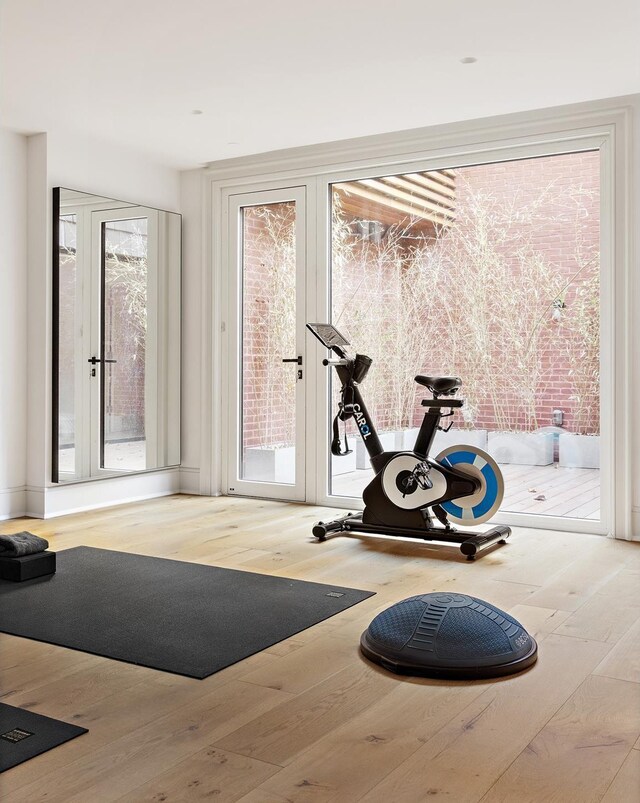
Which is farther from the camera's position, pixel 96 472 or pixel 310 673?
pixel 96 472

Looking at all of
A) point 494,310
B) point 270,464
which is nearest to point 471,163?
point 494,310

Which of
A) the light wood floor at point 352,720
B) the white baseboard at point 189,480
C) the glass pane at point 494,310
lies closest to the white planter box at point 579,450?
the glass pane at point 494,310

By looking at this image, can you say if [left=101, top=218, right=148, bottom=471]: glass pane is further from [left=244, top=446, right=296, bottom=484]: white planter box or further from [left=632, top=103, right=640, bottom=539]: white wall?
[left=632, top=103, right=640, bottom=539]: white wall

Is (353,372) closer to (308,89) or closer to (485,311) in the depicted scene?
(485,311)

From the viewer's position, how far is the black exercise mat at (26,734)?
2047 millimetres

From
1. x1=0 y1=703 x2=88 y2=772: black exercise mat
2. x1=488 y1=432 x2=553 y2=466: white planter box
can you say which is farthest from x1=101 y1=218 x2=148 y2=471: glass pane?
x1=0 y1=703 x2=88 y2=772: black exercise mat

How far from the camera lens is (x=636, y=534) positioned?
475 centimetres

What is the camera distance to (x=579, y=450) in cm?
500

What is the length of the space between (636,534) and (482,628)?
2.41m

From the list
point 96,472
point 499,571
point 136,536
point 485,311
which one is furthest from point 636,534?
point 96,472

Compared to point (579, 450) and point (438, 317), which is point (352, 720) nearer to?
point (579, 450)

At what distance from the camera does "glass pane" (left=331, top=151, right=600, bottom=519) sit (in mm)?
4980

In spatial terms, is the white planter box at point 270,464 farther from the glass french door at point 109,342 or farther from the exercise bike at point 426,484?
the exercise bike at point 426,484

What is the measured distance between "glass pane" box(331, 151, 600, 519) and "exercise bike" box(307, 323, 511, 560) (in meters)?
0.64
